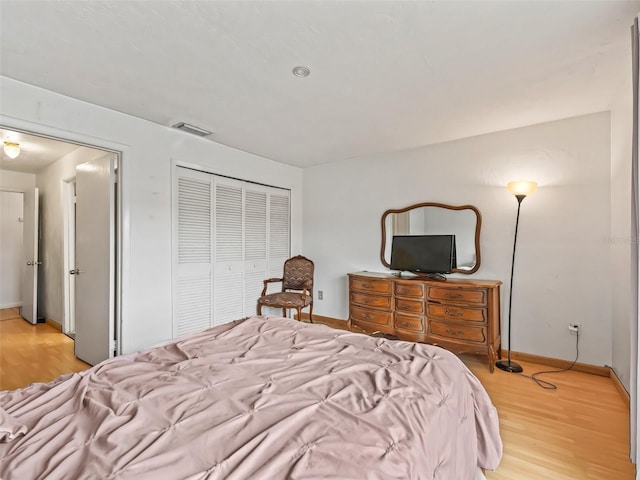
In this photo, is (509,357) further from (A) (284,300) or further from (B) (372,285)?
(A) (284,300)

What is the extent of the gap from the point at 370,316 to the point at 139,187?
2.93m

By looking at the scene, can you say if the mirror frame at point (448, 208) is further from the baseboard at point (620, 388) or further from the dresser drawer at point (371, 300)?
the baseboard at point (620, 388)

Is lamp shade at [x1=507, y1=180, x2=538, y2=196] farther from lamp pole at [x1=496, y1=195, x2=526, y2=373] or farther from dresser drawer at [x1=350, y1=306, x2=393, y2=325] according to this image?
dresser drawer at [x1=350, y1=306, x2=393, y2=325]

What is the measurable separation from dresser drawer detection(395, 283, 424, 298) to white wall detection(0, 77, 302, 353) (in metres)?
2.55

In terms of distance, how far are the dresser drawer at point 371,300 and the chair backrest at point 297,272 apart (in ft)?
2.97

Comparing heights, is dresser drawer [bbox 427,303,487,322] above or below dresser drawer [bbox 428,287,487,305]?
below

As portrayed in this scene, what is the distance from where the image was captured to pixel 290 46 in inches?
73.8

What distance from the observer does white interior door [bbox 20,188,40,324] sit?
461 centimetres

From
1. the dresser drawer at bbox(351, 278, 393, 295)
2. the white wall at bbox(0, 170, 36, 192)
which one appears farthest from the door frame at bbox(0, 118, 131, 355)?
the white wall at bbox(0, 170, 36, 192)

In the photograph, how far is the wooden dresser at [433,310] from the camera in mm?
2963

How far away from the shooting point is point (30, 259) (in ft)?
15.6

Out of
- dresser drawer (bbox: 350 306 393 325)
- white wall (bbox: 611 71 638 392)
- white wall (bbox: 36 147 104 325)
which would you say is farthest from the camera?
white wall (bbox: 36 147 104 325)

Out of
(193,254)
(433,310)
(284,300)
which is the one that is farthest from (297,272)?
(433,310)

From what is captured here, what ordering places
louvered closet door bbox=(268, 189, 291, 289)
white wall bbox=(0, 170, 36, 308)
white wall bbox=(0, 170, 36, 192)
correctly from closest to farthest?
louvered closet door bbox=(268, 189, 291, 289) < white wall bbox=(0, 170, 36, 192) < white wall bbox=(0, 170, 36, 308)
